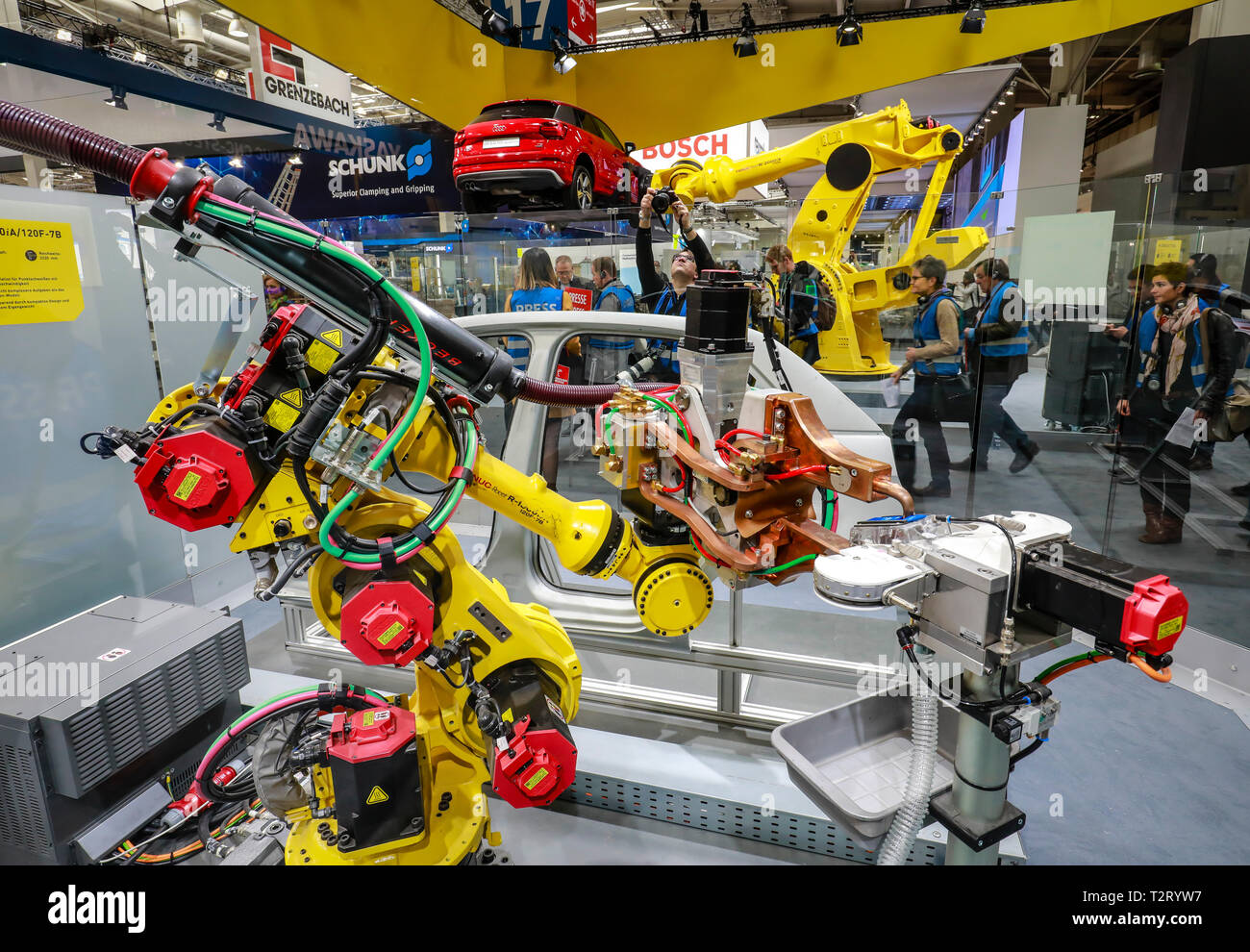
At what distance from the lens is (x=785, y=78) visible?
9023mm

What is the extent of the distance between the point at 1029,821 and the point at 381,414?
2801 mm

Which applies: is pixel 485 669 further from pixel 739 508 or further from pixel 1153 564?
pixel 1153 564

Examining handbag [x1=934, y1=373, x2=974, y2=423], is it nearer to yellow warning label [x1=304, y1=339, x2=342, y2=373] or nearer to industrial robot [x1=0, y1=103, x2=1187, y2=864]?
industrial robot [x1=0, y1=103, x2=1187, y2=864]

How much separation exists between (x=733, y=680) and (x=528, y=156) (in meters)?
5.51

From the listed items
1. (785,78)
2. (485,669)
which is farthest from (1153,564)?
(785,78)

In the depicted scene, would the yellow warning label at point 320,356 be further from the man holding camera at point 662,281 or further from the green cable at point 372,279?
the man holding camera at point 662,281

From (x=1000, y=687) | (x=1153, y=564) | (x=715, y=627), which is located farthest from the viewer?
(x=1153, y=564)

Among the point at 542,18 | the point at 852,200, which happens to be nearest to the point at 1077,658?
the point at 852,200

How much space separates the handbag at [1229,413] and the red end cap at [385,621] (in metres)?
5.10

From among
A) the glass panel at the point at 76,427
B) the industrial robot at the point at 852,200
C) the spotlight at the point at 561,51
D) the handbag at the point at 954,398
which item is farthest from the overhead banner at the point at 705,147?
the glass panel at the point at 76,427

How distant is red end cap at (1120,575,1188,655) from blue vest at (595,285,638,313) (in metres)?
4.27

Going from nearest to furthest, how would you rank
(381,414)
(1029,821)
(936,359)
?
(381,414), (1029,821), (936,359)

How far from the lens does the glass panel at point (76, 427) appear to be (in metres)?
3.35

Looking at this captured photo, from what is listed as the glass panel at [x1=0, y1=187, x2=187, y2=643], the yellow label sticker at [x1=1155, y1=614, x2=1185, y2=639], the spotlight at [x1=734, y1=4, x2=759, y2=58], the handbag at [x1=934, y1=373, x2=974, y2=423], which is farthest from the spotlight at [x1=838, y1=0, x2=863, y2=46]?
the yellow label sticker at [x1=1155, y1=614, x2=1185, y2=639]
